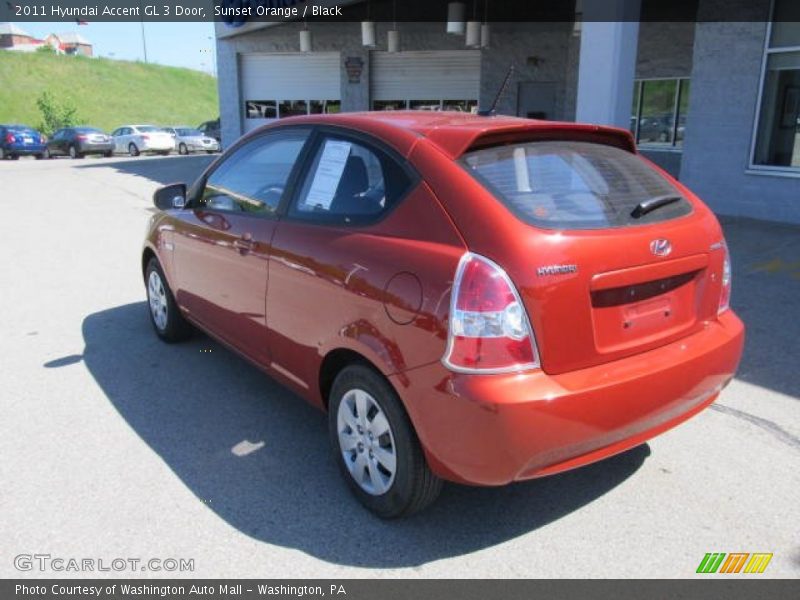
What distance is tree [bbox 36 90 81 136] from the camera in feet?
157

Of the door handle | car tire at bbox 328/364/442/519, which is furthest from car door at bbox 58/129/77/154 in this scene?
car tire at bbox 328/364/442/519

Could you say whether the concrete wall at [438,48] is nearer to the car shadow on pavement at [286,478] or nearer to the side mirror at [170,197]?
the side mirror at [170,197]

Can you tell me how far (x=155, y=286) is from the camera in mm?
5191

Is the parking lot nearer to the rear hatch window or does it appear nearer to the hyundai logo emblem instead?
the hyundai logo emblem

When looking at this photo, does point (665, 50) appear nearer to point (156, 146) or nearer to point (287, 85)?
point (287, 85)

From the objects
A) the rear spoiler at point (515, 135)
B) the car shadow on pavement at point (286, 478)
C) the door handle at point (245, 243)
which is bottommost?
the car shadow on pavement at point (286, 478)

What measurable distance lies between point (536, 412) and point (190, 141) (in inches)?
1337

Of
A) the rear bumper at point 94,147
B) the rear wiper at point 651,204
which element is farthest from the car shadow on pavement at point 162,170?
the rear wiper at point 651,204

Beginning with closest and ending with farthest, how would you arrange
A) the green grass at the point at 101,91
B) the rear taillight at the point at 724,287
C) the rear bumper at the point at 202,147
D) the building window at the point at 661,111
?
the rear taillight at the point at 724,287 < the building window at the point at 661,111 < the rear bumper at the point at 202,147 < the green grass at the point at 101,91

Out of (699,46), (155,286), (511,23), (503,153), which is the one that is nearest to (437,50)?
(511,23)

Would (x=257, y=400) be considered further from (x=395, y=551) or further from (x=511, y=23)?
(x=511, y=23)

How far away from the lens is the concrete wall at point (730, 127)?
9305 mm

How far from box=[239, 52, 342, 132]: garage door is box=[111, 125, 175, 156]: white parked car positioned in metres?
10.1

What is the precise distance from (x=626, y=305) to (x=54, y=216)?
11872 millimetres
